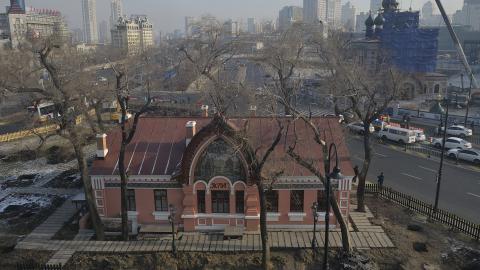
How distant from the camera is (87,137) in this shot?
145ft

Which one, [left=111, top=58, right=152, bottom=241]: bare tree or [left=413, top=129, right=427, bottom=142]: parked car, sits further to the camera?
[left=413, top=129, right=427, bottom=142]: parked car

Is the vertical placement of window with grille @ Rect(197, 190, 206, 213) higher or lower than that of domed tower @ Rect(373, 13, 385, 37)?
lower

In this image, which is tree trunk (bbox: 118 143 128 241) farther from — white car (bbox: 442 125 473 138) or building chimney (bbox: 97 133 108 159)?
white car (bbox: 442 125 473 138)

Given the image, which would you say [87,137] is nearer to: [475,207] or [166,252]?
[166,252]

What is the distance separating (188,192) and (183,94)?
44.1m

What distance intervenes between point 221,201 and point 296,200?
4076 mm

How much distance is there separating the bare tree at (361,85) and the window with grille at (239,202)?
7.07 m

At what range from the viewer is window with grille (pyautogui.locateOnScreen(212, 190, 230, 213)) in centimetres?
2319

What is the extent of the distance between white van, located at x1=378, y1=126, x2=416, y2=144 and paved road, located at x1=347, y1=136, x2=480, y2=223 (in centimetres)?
274

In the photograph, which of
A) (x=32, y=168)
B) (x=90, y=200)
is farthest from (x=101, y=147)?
(x=32, y=168)

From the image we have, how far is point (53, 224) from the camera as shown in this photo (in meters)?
25.0

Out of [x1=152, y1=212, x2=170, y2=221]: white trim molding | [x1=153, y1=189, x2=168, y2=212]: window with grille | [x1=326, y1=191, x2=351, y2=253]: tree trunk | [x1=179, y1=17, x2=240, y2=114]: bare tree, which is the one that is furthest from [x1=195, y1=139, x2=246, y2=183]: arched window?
[x1=326, y1=191, x2=351, y2=253]: tree trunk

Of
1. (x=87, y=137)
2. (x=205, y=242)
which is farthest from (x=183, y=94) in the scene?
(x=205, y=242)

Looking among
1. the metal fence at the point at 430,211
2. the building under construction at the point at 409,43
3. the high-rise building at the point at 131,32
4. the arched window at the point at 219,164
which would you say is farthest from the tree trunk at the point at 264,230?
the high-rise building at the point at 131,32
